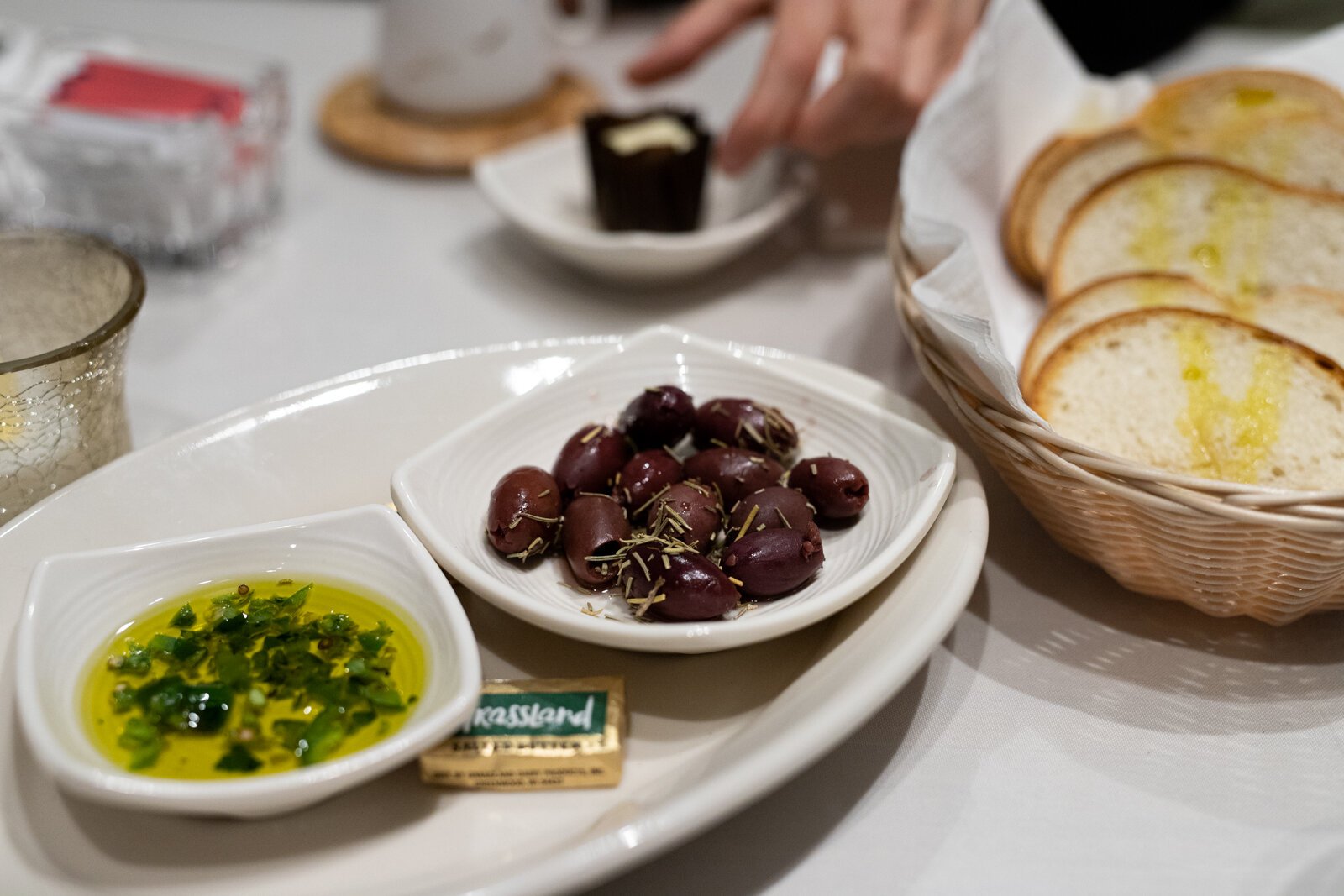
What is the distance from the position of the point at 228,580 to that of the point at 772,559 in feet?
1.62

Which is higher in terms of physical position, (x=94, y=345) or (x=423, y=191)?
(x=94, y=345)

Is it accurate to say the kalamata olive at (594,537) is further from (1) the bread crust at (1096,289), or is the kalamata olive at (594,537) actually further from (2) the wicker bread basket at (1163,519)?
(1) the bread crust at (1096,289)

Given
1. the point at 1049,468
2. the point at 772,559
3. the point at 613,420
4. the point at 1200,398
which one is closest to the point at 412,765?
the point at 772,559

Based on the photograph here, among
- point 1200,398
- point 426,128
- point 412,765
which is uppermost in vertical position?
point 1200,398

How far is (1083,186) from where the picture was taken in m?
1.47

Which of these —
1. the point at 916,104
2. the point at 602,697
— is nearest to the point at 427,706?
the point at 602,697

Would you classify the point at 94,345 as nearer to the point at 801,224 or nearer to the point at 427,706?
the point at 427,706

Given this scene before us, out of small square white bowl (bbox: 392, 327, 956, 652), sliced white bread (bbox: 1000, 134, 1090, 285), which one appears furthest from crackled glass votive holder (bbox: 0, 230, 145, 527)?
sliced white bread (bbox: 1000, 134, 1090, 285)

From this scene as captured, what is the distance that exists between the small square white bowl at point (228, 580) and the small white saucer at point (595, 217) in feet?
2.36

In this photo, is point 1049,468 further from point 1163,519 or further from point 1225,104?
point 1225,104

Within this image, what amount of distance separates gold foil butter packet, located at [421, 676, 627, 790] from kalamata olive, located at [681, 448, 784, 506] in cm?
27

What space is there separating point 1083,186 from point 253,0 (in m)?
2.22

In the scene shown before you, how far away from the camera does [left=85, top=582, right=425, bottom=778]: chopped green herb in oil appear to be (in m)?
0.77

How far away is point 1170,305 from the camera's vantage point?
123 cm
